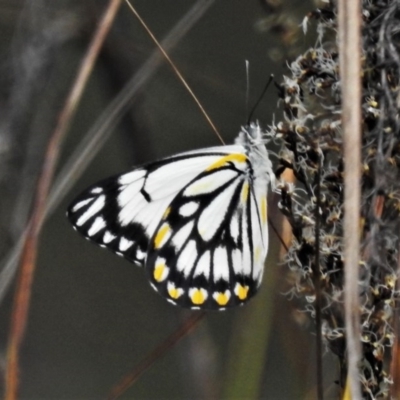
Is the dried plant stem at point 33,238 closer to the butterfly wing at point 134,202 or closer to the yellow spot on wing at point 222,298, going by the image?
the butterfly wing at point 134,202

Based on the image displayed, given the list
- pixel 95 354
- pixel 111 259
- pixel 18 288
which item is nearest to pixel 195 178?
pixel 18 288

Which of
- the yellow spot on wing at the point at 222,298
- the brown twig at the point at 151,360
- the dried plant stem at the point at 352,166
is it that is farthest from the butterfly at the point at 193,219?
the dried plant stem at the point at 352,166

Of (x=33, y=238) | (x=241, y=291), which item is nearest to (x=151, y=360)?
→ (x=33, y=238)

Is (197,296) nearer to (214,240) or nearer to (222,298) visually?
(222,298)

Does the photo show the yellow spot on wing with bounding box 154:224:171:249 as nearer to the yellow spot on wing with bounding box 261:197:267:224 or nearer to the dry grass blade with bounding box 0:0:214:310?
the yellow spot on wing with bounding box 261:197:267:224

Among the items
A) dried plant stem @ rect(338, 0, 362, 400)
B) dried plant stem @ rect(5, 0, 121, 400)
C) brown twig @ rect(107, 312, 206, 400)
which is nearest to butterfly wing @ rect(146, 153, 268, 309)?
brown twig @ rect(107, 312, 206, 400)

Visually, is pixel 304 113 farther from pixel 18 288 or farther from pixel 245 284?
pixel 245 284
